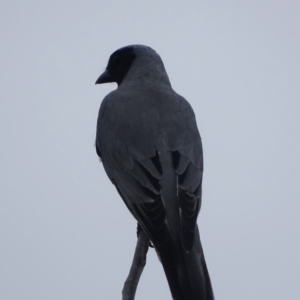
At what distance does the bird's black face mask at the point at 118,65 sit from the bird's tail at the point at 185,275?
3466mm

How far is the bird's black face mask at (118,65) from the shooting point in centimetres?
820

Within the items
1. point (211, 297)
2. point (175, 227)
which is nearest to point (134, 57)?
point (175, 227)

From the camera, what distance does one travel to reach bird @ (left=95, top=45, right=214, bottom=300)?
16.9 ft

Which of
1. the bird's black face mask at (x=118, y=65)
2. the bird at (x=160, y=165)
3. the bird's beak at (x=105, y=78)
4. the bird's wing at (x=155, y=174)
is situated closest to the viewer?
the bird at (x=160, y=165)

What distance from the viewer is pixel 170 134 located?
20.5 feet

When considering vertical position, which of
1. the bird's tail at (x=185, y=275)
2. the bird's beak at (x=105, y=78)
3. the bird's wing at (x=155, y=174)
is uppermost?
the bird's beak at (x=105, y=78)

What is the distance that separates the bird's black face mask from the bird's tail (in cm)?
347

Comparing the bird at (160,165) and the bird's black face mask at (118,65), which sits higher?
the bird's black face mask at (118,65)

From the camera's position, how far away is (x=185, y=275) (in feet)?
16.8

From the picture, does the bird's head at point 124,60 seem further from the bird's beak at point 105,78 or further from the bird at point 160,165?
the bird at point 160,165

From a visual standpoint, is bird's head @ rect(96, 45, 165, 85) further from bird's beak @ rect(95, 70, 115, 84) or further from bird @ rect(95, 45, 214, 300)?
bird @ rect(95, 45, 214, 300)

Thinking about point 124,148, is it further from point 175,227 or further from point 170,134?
point 175,227

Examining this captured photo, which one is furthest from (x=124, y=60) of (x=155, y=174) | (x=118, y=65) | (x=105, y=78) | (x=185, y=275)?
(x=185, y=275)

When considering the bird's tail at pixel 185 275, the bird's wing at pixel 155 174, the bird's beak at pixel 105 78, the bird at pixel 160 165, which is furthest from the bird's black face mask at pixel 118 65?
the bird's tail at pixel 185 275
